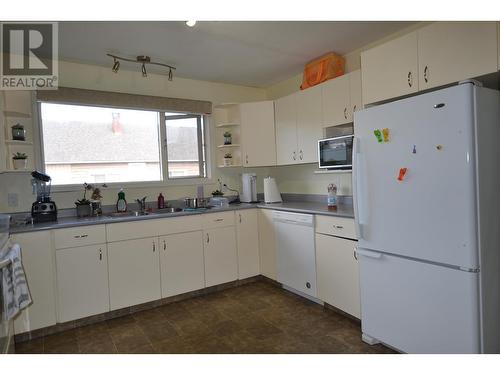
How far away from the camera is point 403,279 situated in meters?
1.97

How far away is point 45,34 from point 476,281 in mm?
3475

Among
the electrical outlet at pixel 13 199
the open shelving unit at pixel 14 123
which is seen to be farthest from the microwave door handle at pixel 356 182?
the electrical outlet at pixel 13 199

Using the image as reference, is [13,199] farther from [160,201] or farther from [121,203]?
[160,201]

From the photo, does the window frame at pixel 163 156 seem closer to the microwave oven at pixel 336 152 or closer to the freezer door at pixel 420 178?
the microwave oven at pixel 336 152

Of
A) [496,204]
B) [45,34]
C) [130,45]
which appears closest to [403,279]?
[496,204]

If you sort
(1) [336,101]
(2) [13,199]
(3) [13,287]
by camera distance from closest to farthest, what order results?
(3) [13,287] < (2) [13,199] < (1) [336,101]

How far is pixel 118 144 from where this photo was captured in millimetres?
3496

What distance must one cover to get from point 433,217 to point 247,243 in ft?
7.06

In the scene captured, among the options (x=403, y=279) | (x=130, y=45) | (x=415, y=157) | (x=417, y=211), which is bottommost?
(x=403, y=279)

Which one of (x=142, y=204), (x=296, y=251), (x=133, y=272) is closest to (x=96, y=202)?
(x=142, y=204)

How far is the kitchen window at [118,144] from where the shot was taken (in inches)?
124

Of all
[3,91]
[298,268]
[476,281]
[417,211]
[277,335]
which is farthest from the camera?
[298,268]

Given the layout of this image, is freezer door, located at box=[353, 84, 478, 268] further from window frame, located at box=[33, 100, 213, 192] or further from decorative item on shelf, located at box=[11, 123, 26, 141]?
decorative item on shelf, located at box=[11, 123, 26, 141]

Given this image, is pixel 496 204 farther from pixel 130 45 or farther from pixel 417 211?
pixel 130 45
